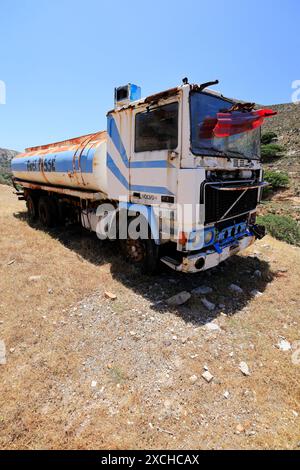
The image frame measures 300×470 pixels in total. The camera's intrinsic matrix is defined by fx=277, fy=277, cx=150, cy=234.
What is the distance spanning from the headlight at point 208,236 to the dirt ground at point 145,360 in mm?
927

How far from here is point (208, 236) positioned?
4246 millimetres

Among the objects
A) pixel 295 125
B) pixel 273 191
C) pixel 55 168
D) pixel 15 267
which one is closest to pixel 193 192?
pixel 15 267

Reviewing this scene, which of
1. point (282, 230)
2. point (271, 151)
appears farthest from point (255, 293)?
point (271, 151)

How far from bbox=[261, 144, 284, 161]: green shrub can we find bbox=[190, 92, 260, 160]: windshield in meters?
25.1

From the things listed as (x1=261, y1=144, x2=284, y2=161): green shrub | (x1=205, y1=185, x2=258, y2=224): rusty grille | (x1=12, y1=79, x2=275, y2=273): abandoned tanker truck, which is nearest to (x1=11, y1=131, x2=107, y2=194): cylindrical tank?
(x1=12, y1=79, x2=275, y2=273): abandoned tanker truck

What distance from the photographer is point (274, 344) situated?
3477mm

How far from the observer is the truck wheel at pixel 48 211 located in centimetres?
859

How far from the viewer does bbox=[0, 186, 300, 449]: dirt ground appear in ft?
7.79

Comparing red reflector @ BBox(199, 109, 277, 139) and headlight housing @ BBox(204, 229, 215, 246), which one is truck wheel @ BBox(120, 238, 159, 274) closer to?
headlight housing @ BBox(204, 229, 215, 246)

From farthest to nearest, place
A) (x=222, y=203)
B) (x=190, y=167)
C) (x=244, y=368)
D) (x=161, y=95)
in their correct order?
(x=222, y=203) < (x=161, y=95) < (x=190, y=167) < (x=244, y=368)

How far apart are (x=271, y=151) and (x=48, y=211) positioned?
25.0 metres

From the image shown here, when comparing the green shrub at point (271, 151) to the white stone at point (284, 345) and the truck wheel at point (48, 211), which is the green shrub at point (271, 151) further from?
the white stone at point (284, 345)

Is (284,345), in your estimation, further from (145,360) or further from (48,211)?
(48,211)

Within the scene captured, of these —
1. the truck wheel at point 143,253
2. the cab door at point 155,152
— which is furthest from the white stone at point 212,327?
the cab door at point 155,152
